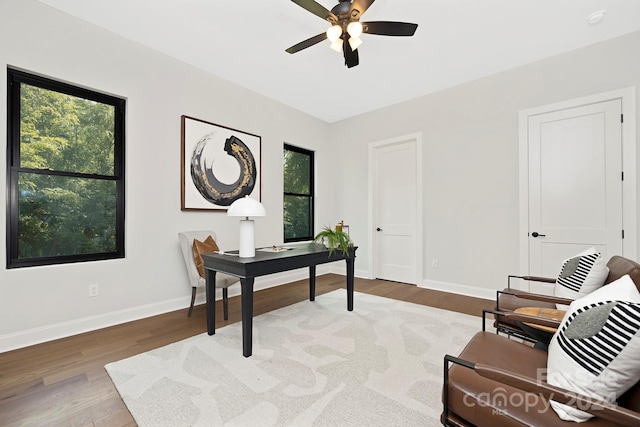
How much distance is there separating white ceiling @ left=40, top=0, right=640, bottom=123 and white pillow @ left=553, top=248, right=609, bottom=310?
2203 mm

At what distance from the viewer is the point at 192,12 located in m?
2.51

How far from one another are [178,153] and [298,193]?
217cm

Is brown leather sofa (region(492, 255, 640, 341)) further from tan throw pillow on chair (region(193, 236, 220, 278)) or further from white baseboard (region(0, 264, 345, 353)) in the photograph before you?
white baseboard (region(0, 264, 345, 353))

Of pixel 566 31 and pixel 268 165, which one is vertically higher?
pixel 566 31

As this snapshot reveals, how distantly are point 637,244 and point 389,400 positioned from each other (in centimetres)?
309

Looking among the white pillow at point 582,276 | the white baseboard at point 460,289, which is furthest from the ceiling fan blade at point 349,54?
the white baseboard at point 460,289

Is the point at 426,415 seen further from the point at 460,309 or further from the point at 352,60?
the point at 352,60

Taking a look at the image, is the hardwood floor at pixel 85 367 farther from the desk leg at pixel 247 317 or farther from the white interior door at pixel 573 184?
the white interior door at pixel 573 184

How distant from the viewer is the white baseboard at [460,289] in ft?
12.0

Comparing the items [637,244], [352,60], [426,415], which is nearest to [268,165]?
[352,60]

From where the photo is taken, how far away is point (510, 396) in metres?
1.03

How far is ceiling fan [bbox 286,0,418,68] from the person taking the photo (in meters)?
2.14

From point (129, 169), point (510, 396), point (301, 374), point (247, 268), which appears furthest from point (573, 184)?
point (129, 169)

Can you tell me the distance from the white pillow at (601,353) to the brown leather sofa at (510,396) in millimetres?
60
